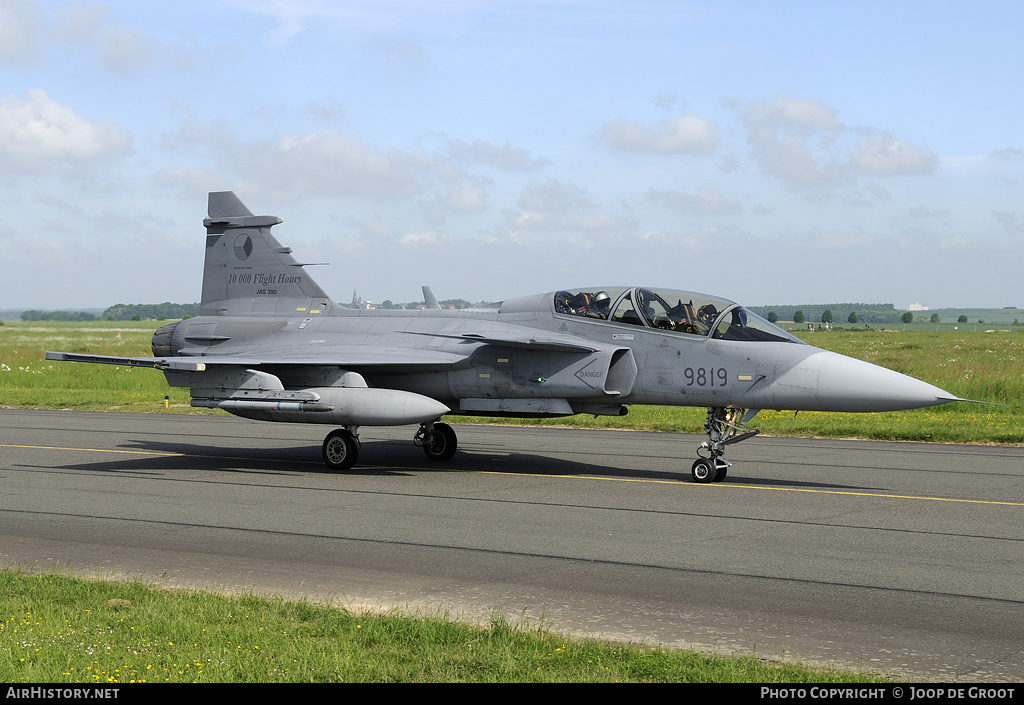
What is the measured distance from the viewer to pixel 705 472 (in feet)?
45.4

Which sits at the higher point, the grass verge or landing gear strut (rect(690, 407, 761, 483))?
landing gear strut (rect(690, 407, 761, 483))

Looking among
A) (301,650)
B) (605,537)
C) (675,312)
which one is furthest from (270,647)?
(675,312)

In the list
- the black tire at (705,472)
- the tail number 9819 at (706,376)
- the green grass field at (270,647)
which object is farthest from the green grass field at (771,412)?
the green grass field at (270,647)

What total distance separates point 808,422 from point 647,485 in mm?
9910

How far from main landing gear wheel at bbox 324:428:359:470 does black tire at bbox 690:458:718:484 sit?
5.22 m

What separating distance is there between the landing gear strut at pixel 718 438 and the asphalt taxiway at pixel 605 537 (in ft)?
0.89

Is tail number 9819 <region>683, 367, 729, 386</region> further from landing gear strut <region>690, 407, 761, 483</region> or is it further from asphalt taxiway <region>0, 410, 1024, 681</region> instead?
asphalt taxiway <region>0, 410, 1024, 681</region>

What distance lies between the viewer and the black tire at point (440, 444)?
16875mm

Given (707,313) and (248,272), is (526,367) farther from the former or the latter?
(248,272)

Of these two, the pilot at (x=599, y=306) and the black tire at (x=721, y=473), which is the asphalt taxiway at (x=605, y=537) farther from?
the pilot at (x=599, y=306)

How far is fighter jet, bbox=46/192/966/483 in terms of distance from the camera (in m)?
13.3

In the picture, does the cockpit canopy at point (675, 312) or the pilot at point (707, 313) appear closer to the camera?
the cockpit canopy at point (675, 312)

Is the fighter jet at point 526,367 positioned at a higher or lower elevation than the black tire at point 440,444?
higher

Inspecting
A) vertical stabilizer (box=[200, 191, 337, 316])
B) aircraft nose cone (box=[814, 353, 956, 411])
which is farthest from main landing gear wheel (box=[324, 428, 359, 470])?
aircraft nose cone (box=[814, 353, 956, 411])
